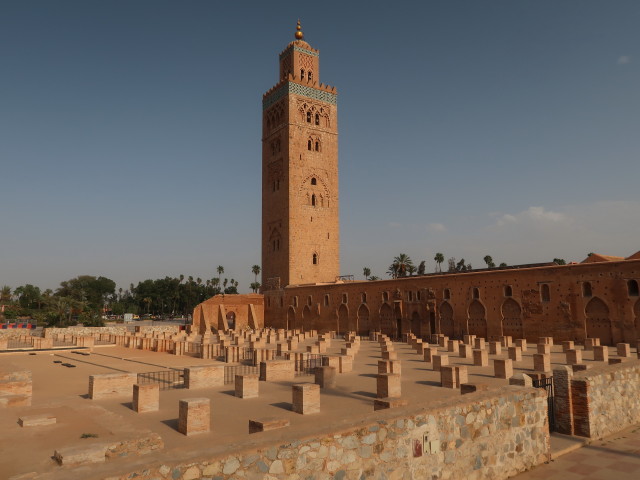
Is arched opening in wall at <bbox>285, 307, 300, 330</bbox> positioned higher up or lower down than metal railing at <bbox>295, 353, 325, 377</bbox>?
higher up

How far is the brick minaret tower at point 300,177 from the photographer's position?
41.2 m

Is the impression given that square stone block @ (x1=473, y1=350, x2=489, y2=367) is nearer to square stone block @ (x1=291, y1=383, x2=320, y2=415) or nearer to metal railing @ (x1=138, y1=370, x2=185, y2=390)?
square stone block @ (x1=291, y1=383, x2=320, y2=415)

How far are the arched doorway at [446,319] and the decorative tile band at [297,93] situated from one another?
24.8 m

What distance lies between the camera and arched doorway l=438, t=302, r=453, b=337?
26.6 metres

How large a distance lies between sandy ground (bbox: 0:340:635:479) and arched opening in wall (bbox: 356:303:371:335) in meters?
12.9

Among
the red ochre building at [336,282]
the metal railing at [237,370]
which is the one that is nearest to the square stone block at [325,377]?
the metal railing at [237,370]

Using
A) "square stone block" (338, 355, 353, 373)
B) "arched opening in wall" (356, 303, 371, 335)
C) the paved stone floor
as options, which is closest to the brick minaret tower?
"arched opening in wall" (356, 303, 371, 335)

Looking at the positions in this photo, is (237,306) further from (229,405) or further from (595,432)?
→ (595,432)

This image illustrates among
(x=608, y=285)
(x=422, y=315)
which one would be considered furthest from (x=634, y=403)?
(x=422, y=315)

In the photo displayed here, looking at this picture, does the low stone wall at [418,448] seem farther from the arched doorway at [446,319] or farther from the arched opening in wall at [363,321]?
the arched opening in wall at [363,321]

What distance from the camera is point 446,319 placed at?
26844 millimetres

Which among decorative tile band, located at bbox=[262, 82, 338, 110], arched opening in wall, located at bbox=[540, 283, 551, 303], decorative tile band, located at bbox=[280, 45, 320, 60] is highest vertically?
decorative tile band, located at bbox=[280, 45, 320, 60]

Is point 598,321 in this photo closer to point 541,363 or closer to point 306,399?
point 541,363

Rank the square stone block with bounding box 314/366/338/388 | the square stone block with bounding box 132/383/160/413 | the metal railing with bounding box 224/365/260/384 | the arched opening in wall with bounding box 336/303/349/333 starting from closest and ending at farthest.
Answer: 1. the square stone block with bounding box 132/383/160/413
2. the square stone block with bounding box 314/366/338/388
3. the metal railing with bounding box 224/365/260/384
4. the arched opening in wall with bounding box 336/303/349/333
